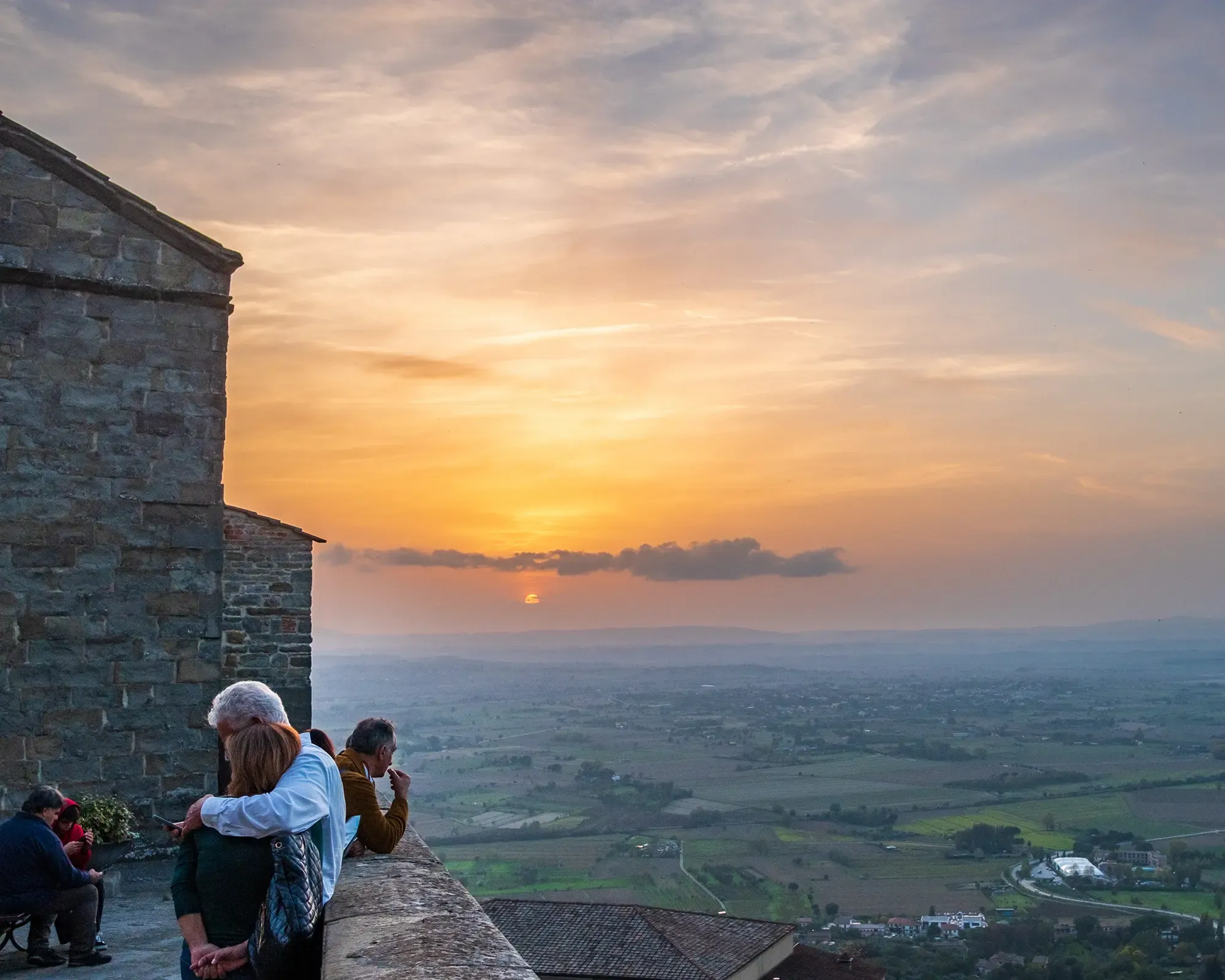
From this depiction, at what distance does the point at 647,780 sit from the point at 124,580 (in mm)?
88720

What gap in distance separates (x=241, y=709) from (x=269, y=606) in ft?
32.3

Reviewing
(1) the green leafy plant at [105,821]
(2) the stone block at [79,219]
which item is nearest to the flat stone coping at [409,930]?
(1) the green leafy plant at [105,821]

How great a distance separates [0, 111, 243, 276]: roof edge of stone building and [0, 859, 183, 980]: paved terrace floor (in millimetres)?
4699

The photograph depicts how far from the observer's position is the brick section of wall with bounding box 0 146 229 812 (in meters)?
8.45

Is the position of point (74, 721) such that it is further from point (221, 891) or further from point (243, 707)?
point (221, 891)

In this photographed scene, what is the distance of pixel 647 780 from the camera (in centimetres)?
9419

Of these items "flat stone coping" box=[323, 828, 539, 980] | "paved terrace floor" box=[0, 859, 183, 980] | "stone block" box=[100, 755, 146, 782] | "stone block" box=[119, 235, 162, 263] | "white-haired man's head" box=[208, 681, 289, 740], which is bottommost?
"paved terrace floor" box=[0, 859, 183, 980]

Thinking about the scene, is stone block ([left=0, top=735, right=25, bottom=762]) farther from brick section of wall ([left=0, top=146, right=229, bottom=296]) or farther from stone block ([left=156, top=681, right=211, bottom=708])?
brick section of wall ([left=0, top=146, right=229, bottom=296])

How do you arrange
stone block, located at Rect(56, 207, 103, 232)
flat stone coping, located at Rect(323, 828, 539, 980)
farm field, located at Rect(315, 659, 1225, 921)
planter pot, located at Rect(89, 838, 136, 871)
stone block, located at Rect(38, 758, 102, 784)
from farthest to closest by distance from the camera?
1. farm field, located at Rect(315, 659, 1225, 921)
2. stone block, located at Rect(56, 207, 103, 232)
3. stone block, located at Rect(38, 758, 102, 784)
4. planter pot, located at Rect(89, 838, 136, 871)
5. flat stone coping, located at Rect(323, 828, 539, 980)

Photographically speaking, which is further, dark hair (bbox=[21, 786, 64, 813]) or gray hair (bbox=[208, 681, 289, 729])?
dark hair (bbox=[21, 786, 64, 813])

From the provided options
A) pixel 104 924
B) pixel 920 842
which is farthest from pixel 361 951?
pixel 920 842

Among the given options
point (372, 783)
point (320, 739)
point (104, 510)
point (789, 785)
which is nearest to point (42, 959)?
point (320, 739)

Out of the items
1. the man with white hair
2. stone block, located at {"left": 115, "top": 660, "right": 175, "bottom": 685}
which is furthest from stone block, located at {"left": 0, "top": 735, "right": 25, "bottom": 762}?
the man with white hair

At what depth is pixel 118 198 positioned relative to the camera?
29.3ft
